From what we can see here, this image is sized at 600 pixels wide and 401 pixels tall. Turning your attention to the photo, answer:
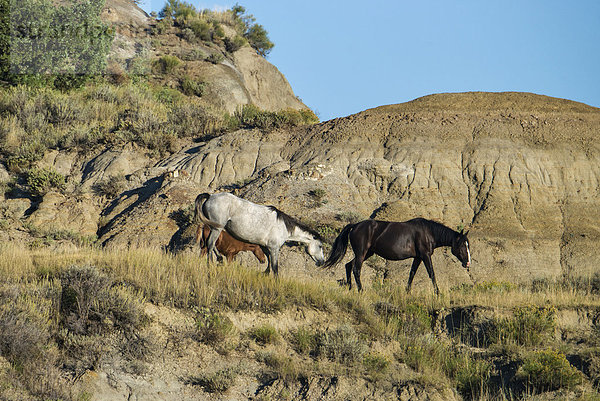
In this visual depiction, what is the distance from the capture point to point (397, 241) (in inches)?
677

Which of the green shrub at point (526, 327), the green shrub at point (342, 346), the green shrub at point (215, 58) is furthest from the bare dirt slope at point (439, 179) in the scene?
the green shrub at point (215, 58)

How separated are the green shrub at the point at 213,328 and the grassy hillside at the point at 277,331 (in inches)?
0.8

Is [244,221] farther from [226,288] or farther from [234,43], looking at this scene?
[234,43]

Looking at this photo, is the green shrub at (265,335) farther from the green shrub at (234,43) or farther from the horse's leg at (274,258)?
the green shrub at (234,43)

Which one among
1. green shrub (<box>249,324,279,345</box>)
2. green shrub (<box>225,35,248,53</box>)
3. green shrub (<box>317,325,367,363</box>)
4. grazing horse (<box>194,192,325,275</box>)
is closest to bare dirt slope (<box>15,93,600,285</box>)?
grazing horse (<box>194,192,325,275</box>)

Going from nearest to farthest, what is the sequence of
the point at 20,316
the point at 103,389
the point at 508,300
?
1. the point at 103,389
2. the point at 20,316
3. the point at 508,300

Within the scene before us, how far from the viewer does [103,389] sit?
11117 mm

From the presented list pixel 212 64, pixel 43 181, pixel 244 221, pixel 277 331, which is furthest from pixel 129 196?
pixel 212 64

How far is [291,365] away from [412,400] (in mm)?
2346

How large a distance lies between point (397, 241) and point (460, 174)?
11.8m

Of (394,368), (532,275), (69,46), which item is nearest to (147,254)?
(394,368)

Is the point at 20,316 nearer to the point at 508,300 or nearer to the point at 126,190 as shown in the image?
the point at 508,300

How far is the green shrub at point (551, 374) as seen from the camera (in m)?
11.6

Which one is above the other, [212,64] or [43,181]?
[212,64]
